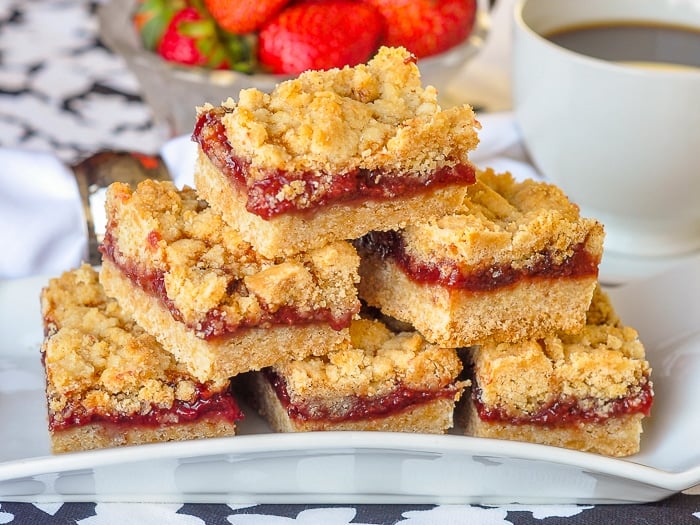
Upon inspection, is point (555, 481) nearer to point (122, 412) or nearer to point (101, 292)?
point (122, 412)

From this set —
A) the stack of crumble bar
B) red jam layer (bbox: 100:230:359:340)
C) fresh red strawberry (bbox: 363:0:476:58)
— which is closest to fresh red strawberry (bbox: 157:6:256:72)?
fresh red strawberry (bbox: 363:0:476:58)

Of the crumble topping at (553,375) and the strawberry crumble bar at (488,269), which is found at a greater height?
the strawberry crumble bar at (488,269)

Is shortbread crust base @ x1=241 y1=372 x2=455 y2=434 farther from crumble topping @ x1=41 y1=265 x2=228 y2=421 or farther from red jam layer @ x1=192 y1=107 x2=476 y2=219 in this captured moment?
red jam layer @ x1=192 y1=107 x2=476 y2=219

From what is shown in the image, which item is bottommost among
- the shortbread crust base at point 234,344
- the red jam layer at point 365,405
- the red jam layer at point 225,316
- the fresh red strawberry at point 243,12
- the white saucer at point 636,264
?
the white saucer at point 636,264

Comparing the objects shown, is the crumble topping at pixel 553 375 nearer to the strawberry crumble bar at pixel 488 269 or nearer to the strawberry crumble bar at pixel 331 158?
the strawberry crumble bar at pixel 488 269

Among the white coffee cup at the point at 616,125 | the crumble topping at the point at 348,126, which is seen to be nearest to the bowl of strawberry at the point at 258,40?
the white coffee cup at the point at 616,125

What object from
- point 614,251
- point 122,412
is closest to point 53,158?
point 122,412

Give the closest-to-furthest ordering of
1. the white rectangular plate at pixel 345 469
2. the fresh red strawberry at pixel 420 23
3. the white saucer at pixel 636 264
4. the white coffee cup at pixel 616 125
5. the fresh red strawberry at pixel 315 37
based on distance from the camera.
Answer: the white rectangular plate at pixel 345 469, the white coffee cup at pixel 616 125, the white saucer at pixel 636 264, the fresh red strawberry at pixel 315 37, the fresh red strawberry at pixel 420 23
